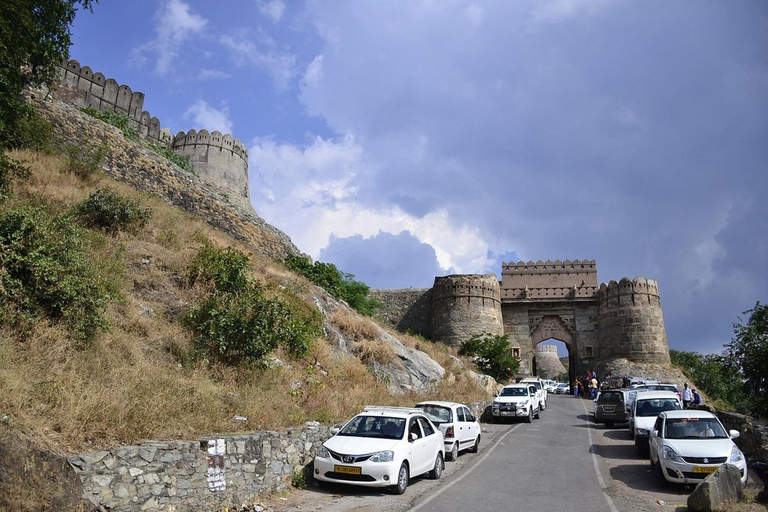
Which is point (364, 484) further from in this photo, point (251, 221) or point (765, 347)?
point (251, 221)

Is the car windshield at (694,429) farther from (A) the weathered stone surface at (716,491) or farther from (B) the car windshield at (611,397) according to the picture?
(B) the car windshield at (611,397)

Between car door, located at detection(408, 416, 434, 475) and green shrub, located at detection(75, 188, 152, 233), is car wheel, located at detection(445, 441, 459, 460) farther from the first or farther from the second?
green shrub, located at detection(75, 188, 152, 233)

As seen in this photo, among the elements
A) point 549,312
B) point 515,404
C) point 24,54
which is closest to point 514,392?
point 515,404

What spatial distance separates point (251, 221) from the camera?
2406 centimetres

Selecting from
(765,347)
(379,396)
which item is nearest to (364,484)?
(379,396)

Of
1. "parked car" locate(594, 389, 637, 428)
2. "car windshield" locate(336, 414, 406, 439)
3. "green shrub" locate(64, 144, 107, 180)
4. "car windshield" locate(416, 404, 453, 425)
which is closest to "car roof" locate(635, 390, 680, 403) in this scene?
"parked car" locate(594, 389, 637, 428)

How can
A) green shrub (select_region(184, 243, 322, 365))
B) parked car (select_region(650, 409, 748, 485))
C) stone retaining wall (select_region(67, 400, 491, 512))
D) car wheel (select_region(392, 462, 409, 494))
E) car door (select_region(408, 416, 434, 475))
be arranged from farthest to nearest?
green shrub (select_region(184, 243, 322, 365)) → car door (select_region(408, 416, 434, 475)) → parked car (select_region(650, 409, 748, 485)) → car wheel (select_region(392, 462, 409, 494)) → stone retaining wall (select_region(67, 400, 491, 512))

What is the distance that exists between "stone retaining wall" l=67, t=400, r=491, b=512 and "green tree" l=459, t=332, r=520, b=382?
23.5 meters

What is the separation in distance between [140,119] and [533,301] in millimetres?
30709

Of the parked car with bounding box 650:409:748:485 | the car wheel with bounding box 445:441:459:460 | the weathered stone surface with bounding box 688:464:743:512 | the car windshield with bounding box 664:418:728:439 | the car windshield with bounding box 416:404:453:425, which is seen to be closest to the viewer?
the weathered stone surface with bounding box 688:464:743:512

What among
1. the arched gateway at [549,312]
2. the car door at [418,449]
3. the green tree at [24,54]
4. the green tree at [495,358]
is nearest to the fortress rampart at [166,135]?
the green tree at [24,54]

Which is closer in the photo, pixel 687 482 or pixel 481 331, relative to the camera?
pixel 687 482

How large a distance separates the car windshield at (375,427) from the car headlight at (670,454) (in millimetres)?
5095

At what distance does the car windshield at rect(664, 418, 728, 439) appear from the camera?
1058cm
